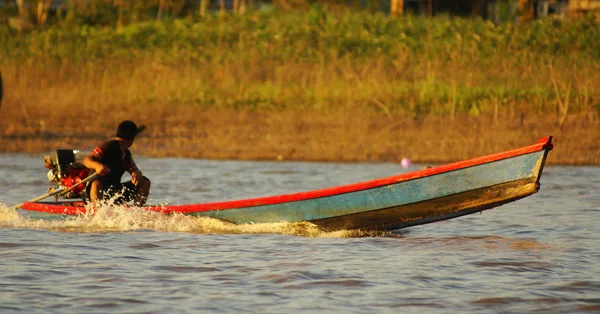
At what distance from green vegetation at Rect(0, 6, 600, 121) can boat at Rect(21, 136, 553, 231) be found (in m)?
8.06

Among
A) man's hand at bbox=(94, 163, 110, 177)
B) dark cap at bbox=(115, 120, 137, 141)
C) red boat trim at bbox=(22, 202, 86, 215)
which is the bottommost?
red boat trim at bbox=(22, 202, 86, 215)

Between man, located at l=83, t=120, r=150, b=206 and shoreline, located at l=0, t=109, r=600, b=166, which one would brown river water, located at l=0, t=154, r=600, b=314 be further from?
shoreline, located at l=0, t=109, r=600, b=166

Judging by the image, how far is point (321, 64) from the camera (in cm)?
2153

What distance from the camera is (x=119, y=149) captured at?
10.1 metres

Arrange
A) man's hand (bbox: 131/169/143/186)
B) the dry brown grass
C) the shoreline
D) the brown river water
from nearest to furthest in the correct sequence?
the brown river water → man's hand (bbox: 131/169/143/186) → the shoreline → the dry brown grass

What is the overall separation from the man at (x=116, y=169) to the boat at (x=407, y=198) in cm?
31

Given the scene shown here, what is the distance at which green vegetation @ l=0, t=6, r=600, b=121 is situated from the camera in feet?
63.8

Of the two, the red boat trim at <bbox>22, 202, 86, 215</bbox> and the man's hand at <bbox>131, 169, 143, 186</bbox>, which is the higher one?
the man's hand at <bbox>131, 169, 143, 186</bbox>

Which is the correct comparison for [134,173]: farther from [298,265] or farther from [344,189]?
[298,265]

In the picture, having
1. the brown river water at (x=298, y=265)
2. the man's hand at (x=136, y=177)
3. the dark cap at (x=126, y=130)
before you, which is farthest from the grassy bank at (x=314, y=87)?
the dark cap at (x=126, y=130)

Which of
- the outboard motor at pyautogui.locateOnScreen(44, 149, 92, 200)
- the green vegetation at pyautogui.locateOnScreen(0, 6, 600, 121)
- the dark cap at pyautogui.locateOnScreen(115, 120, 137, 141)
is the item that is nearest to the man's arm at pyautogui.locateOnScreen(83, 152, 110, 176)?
the dark cap at pyautogui.locateOnScreen(115, 120, 137, 141)

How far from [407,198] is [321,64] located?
40.0 ft

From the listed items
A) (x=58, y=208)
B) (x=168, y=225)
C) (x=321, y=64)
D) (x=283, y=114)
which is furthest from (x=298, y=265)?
(x=321, y=64)

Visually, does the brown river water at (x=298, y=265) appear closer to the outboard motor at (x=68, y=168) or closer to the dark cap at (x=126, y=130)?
the outboard motor at (x=68, y=168)
